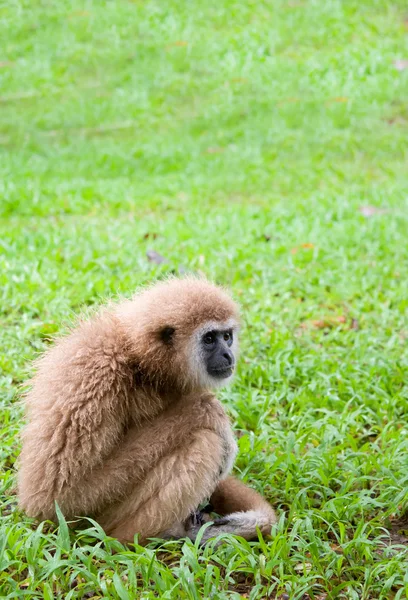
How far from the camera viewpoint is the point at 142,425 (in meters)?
3.88

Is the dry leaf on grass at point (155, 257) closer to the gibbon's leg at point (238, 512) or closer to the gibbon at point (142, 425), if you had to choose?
the gibbon at point (142, 425)

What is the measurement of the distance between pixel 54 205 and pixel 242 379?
16.4 feet

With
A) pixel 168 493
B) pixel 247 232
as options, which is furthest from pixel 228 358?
pixel 247 232

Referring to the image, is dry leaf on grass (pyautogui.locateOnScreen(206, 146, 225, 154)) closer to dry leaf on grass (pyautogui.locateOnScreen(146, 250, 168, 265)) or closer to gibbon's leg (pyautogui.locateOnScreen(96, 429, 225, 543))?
dry leaf on grass (pyautogui.locateOnScreen(146, 250, 168, 265))

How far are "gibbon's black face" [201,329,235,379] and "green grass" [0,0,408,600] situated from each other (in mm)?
773

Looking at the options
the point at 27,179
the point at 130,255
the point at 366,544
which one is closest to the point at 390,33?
the point at 27,179

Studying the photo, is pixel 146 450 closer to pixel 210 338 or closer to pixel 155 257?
pixel 210 338

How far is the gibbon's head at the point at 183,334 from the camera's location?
13.0 ft

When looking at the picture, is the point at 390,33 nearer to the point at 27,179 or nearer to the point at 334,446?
the point at 27,179

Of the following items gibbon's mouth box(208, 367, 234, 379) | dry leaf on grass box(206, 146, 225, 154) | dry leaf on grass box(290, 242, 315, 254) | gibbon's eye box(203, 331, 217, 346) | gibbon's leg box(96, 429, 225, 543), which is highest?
dry leaf on grass box(206, 146, 225, 154)

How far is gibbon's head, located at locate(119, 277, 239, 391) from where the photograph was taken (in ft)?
Result: 13.0

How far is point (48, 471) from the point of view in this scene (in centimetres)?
366

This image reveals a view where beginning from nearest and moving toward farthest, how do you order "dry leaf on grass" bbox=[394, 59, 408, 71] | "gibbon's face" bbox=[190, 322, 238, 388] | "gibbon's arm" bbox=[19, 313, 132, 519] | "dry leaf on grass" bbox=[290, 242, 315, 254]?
"gibbon's arm" bbox=[19, 313, 132, 519] < "gibbon's face" bbox=[190, 322, 238, 388] < "dry leaf on grass" bbox=[290, 242, 315, 254] < "dry leaf on grass" bbox=[394, 59, 408, 71]

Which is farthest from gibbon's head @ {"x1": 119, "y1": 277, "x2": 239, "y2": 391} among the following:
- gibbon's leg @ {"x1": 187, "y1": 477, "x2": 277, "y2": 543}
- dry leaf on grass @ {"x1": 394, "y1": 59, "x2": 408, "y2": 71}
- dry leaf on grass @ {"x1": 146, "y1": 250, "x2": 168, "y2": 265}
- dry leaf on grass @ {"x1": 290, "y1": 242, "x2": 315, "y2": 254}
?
dry leaf on grass @ {"x1": 394, "y1": 59, "x2": 408, "y2": 71}
